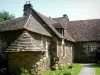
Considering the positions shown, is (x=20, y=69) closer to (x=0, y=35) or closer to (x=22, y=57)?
(x=22, y=57)

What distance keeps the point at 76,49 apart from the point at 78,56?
4.21 ft

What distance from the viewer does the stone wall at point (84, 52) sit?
32.8 metres

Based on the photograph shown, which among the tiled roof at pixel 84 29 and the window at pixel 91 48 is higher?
the tiled roof at pixel 84 29

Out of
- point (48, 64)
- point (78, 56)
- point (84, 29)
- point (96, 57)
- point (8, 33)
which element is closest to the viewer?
point (8, 33)

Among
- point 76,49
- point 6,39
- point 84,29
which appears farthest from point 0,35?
point 84,29

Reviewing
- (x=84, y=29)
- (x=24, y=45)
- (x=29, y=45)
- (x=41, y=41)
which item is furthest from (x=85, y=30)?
(x=24, y=45)

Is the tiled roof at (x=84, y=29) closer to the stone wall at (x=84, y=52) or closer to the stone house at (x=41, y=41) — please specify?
the stone house at (x=41, y=41)

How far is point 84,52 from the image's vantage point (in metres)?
33.4

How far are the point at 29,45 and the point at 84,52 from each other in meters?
20.5

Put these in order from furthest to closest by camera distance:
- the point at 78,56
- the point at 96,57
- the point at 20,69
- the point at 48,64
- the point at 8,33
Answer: the point at 78,56 → the point at 96,57 → the point at 48,64 → the point at 8,33 → the point at 20,69

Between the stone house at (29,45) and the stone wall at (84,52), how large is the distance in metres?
5.13

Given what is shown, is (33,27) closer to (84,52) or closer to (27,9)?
(27,9)

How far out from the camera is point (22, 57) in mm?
13844

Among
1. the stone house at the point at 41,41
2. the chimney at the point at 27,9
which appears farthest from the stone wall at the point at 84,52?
the chimney at the point at 27,9
